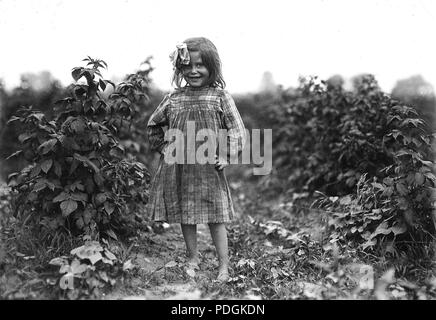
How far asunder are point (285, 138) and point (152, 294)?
394cm

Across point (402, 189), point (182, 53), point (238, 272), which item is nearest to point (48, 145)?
point (182, 53)

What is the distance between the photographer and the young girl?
9.96 feet

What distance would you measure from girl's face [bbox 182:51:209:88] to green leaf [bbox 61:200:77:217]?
1.14m

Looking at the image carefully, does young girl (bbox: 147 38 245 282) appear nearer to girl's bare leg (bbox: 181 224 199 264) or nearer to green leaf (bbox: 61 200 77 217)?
girl's bare leg (bbox: 181 224 199 264)

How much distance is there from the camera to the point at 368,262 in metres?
3.09

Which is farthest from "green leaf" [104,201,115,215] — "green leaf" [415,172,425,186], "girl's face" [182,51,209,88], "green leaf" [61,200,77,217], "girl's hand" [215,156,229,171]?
"green leaf" [415,172,425,186]

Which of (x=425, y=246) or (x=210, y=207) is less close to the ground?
(x=210, y=207)

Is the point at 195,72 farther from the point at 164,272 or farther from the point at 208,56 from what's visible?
the point at 164,272

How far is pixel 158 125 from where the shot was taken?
3256mm

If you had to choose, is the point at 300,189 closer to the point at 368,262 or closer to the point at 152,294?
A: the point at 368,262

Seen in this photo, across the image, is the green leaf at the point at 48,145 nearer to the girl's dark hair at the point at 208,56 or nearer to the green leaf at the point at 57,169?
the green leaf at the point at 57,169
